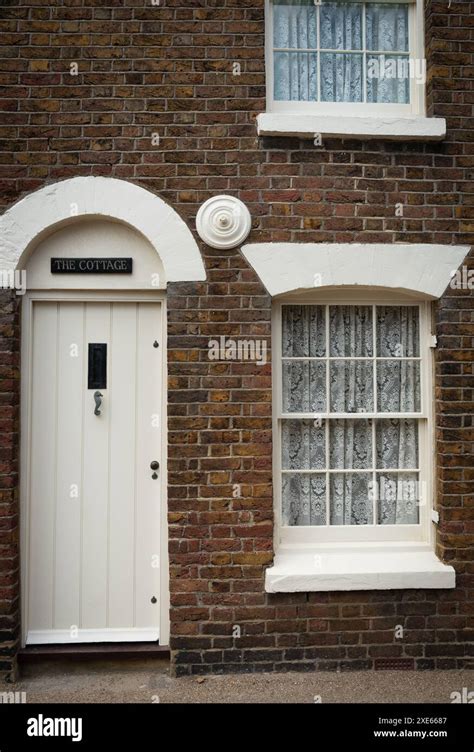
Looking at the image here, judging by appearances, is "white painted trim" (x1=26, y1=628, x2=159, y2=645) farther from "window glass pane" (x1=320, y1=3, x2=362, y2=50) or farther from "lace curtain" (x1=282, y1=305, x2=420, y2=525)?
"window glass pane" (x1=320, y1=3, x2=362, y2=50)

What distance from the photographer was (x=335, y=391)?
4.46 m

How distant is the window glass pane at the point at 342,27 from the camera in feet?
14.7

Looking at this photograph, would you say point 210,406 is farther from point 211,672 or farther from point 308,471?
point 211,672

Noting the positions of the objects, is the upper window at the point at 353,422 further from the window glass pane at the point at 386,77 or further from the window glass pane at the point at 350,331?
the window glass pane at the point at 386,77

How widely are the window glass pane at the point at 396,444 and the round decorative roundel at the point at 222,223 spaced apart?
1785mm

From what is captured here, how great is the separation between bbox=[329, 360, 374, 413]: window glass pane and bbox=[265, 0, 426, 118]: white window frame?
1925 millimetres

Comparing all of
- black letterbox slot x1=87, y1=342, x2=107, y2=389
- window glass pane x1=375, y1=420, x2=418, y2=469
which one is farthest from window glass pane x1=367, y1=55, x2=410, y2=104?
black letterbox slot x1=87, y1=342, x2=107, y2=389

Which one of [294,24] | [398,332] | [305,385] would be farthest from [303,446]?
[294,24]

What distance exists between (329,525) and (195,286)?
2.07 meters

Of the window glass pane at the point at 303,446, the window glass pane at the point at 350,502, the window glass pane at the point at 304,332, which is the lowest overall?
the window glass pane at the point at 350,502

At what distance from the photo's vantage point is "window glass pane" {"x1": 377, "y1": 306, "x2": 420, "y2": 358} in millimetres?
4480

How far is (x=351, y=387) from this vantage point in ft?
14.6

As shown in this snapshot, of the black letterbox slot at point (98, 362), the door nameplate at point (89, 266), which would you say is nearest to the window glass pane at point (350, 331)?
the door nameplate at point (89, 266)

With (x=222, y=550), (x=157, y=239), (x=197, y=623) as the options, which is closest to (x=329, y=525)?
(x=222, y=550)
